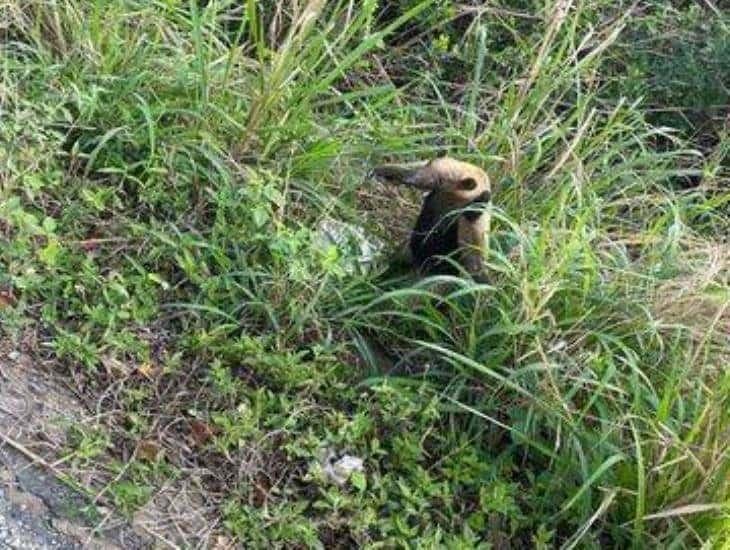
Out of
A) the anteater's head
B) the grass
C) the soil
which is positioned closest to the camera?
the soil

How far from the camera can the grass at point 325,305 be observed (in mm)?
2672

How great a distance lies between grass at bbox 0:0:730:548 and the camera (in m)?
2.67

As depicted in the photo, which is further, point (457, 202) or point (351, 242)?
point (351, 242)

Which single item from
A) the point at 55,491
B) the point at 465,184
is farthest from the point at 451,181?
the point at 55,491

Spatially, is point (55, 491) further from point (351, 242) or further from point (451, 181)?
point (451, 181)

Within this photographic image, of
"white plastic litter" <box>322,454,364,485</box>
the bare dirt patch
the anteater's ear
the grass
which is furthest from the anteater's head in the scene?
the bare dirt patch

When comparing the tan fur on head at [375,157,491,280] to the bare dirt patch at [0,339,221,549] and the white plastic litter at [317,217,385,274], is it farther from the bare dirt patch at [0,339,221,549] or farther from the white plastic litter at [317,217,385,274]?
the bare dirt patch at [0,339,221,549]

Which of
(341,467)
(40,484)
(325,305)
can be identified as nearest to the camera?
(40,484)

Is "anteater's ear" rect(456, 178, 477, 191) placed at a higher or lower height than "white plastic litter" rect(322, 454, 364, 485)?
higher

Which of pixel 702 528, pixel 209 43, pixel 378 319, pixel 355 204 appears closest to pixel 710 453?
pixel 702 528

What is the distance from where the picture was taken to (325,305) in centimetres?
297

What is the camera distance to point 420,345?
9.64 feet

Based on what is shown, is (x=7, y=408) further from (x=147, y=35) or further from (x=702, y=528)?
(x=702, y=528)

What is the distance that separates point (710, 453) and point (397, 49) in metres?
1.88
